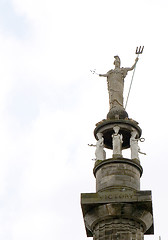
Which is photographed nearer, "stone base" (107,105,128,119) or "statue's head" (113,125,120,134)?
"statue's head" (113,125,120,134)

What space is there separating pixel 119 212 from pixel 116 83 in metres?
7.39

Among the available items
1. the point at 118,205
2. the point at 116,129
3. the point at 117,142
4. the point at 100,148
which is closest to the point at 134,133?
the point at 116,129

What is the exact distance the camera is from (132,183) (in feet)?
74.1

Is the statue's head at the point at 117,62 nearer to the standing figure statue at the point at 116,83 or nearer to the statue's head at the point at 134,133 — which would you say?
the standing figure statue at the point at 116,83

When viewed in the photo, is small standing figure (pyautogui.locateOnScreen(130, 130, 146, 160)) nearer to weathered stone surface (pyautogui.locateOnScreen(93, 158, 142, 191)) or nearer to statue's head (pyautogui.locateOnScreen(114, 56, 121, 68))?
weathered stone surface (pyautogui.locateOnScreen(93, 158, 142, 191))

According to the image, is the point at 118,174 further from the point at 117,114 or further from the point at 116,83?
the point at 116,83

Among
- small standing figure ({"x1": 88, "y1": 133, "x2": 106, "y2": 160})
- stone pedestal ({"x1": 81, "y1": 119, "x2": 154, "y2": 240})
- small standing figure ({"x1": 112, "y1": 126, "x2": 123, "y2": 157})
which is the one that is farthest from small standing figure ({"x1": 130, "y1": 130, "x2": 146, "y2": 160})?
small standing figure ({"x1": 88, "y1": 133, "x2": 106, "y2": 160})

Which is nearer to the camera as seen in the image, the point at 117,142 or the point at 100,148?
the point at 117,142

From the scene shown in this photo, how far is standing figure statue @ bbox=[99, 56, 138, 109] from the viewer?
26.0 metres

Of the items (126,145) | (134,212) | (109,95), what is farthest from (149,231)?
(109,95)

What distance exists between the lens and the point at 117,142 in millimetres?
24141

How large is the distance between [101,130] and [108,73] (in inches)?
140

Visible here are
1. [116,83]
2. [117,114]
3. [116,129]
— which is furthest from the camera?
[116,83]

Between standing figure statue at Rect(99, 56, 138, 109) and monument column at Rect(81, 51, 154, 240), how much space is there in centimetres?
63
